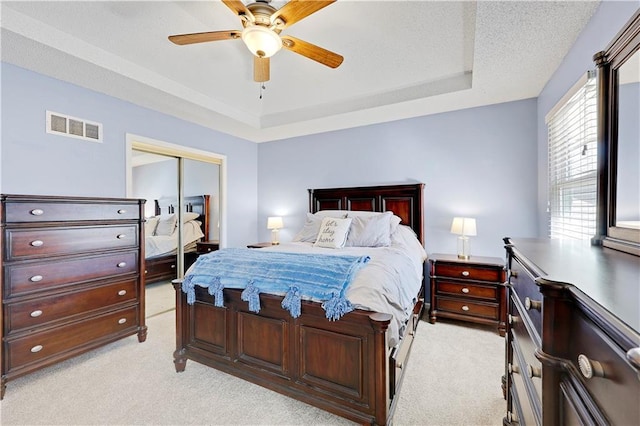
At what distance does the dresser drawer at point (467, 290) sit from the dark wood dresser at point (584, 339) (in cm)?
196

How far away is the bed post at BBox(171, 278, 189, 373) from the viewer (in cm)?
208

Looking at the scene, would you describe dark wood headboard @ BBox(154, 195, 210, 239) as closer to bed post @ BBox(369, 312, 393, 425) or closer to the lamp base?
bed post @ BBox(369, 312, 393, 425)

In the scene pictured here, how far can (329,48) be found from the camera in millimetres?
2428

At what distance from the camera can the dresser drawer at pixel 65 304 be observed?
190 centimetres

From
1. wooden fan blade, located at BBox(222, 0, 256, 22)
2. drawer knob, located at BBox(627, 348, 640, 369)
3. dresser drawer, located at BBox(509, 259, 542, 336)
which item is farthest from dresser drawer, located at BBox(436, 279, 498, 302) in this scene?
wooden fan blade, located at BBox(222, 0, 256, 22)

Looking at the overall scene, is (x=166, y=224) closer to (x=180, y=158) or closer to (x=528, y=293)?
(x=180, y=158)

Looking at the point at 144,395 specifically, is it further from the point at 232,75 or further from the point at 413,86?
the point at 413,86

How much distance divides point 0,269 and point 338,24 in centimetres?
297

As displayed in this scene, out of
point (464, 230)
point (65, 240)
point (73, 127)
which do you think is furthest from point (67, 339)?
point (464, 230)

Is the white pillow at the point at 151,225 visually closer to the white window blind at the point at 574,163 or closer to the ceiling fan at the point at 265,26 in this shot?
the ceiling fan at the point at 265,26

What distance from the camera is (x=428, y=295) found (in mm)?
3412

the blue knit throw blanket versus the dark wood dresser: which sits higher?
the dark wood dresser

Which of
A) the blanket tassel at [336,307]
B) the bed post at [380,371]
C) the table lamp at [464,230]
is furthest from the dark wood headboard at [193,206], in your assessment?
the table lamp at [464,230]

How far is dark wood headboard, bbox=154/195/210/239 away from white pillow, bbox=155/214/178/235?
0.06m
